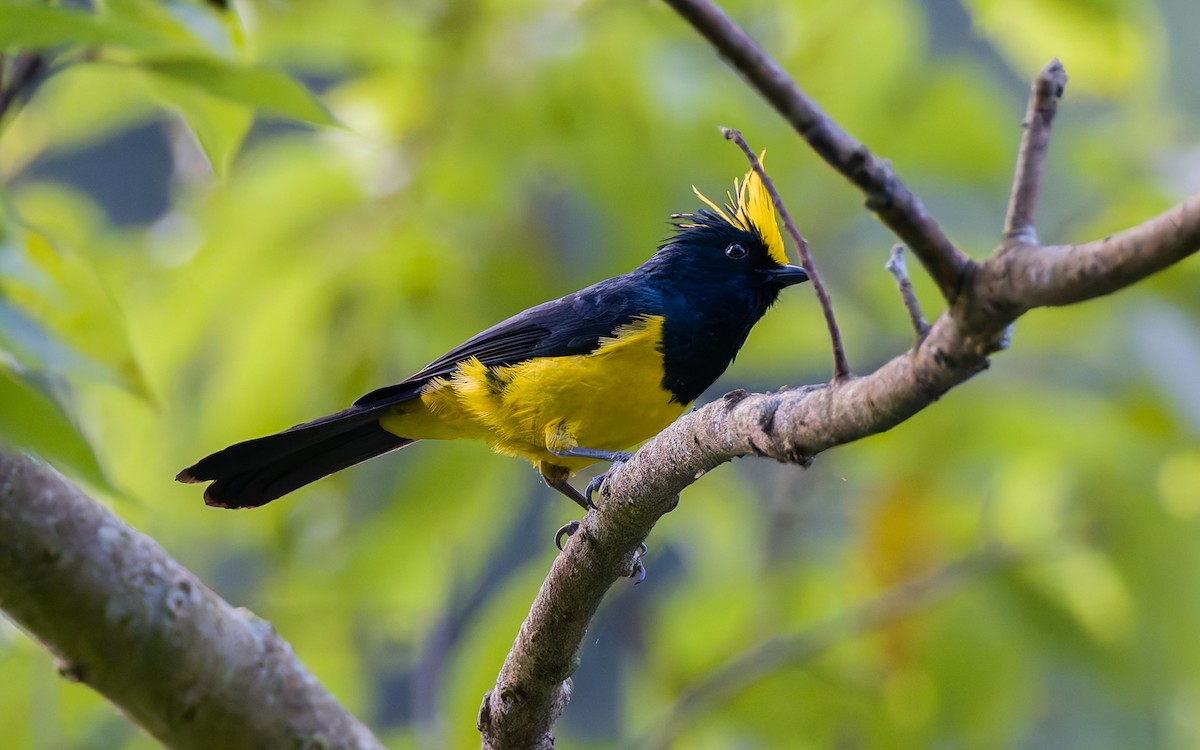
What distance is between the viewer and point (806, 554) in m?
4.76

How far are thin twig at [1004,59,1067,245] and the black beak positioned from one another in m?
1.78

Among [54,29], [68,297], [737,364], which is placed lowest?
[54,29]

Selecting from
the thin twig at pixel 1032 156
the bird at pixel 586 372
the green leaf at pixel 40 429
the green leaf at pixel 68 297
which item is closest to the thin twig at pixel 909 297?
the thin twig at pixel 1032 156

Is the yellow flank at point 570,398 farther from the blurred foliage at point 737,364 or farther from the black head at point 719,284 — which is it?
the blurred foliage at point 737,364

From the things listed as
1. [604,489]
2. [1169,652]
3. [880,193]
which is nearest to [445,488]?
[604,489]

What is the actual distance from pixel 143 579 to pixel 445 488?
4.01ft

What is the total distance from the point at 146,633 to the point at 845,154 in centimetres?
182

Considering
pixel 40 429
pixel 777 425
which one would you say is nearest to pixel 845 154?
pixel 777 425

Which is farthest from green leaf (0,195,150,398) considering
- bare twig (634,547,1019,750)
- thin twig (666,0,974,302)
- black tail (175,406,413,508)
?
bare twig (634,547,1019,750)

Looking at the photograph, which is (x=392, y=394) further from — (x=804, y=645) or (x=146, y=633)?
(x=804, y=645)

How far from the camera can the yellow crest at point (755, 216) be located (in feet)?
9.98

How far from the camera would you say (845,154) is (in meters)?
1.20

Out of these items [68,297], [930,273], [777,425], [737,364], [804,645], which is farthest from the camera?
[737,364]

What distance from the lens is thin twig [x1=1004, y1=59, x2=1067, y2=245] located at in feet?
3.87
